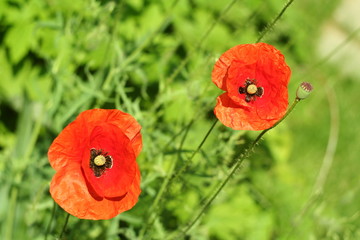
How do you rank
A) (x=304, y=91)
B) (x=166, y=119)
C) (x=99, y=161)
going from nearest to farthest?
(x=304, y=91)
(x=99, y=161)
(x=166, y=119)

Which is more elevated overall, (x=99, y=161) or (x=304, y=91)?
(x=304, y=91)

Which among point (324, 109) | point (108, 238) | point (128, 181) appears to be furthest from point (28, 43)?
point (324, 109)

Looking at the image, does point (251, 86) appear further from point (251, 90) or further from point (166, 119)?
point (166, 119)

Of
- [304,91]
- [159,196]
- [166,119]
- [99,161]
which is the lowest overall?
[166,119]

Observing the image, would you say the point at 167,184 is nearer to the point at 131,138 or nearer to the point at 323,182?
the point at 131,138

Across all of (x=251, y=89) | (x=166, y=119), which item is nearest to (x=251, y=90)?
(x=251, y=89)

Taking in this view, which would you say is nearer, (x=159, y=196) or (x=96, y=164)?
(x=96, y=164)

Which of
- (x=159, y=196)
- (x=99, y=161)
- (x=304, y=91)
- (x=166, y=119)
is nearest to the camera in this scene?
(x=304, y=91)
